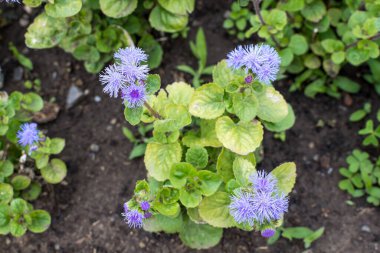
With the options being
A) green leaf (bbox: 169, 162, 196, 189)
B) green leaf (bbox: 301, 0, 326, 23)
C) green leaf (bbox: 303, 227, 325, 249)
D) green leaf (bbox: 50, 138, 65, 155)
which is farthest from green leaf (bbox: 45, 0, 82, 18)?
green leaf (bbox: 303, 227, 325, 249)

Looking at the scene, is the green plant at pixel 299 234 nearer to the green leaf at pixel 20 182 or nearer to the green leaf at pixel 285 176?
the green leaf at pixel 285 176

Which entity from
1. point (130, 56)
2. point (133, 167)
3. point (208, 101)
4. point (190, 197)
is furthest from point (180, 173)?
point (133, 167)

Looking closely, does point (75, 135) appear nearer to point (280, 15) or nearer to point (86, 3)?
point (86, 3)

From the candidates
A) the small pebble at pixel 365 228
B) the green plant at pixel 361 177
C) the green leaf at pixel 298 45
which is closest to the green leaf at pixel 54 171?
the green leaf at pixel 298 45

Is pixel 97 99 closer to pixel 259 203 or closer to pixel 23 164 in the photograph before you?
pixel 23 164

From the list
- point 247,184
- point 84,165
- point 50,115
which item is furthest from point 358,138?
point 50,115

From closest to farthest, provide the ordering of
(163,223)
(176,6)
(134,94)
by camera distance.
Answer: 1. (134,94)
2. (163,223)
3. (176,6)
